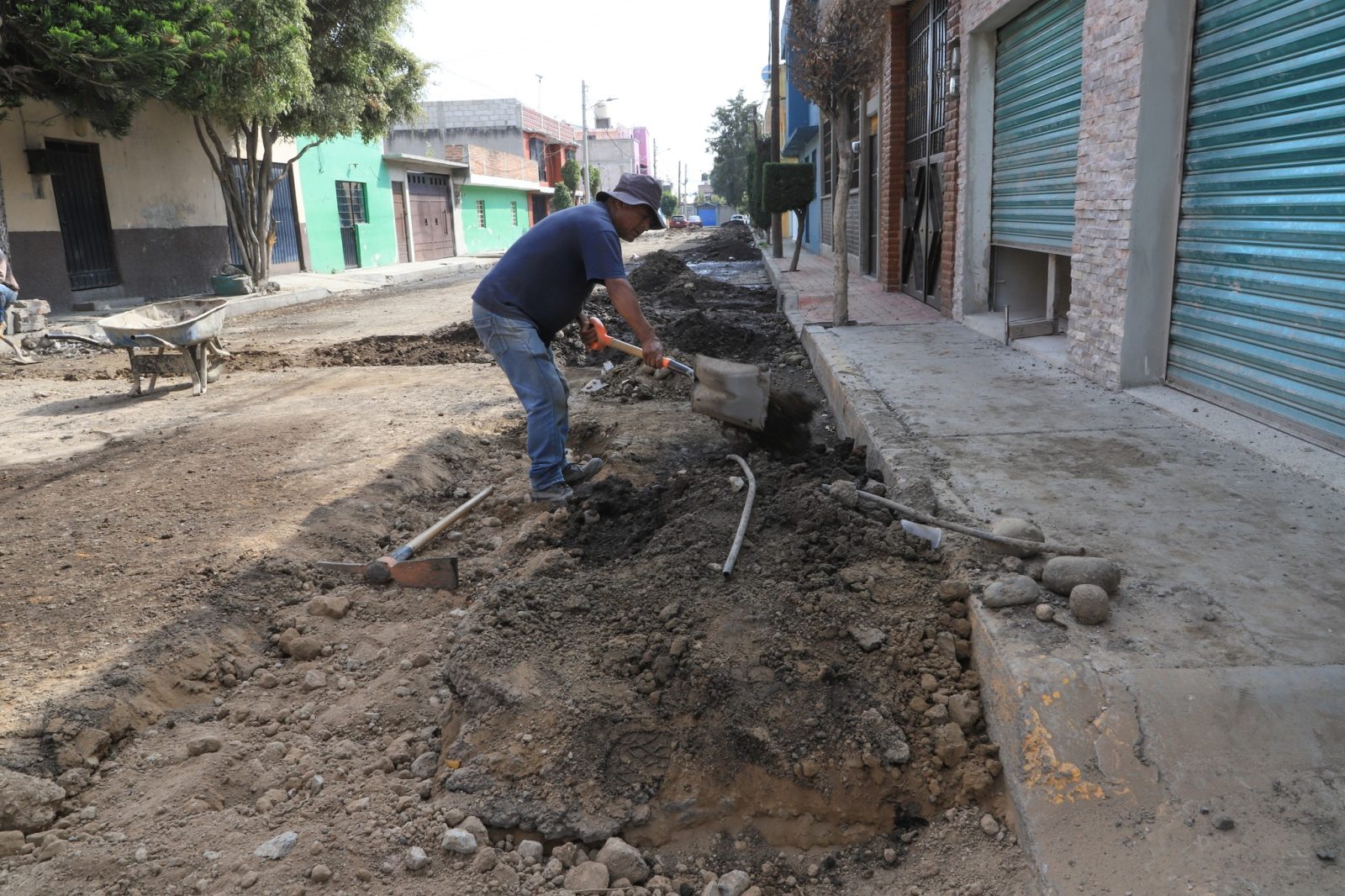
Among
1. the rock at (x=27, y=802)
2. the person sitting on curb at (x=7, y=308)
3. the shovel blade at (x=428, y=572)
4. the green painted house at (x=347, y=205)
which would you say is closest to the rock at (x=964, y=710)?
Answer: the shovel blade at (x=428, y=572)

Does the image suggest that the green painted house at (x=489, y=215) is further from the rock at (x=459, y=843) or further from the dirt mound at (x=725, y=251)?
the rock at (x=459, y=843)

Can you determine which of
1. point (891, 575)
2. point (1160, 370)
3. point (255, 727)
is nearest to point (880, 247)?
point (1160, 370)

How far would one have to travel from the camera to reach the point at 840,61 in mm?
8945

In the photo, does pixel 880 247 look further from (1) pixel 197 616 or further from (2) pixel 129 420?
(1) pixel 197 616

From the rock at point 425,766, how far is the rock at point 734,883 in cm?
96

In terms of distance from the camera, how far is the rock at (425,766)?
111 inches

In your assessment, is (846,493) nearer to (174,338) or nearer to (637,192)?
(637,192)

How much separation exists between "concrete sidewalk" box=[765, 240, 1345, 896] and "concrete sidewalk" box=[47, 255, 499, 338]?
9.36 m

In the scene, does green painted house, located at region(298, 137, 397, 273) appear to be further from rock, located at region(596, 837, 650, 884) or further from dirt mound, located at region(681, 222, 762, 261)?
rock, located at region(596, 837, 650, 884)

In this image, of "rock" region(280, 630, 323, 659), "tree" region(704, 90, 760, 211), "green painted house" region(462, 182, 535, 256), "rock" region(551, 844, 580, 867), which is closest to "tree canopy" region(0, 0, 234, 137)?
"rock" region(280, 630, 323, 659)

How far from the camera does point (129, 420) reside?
740 centimetres

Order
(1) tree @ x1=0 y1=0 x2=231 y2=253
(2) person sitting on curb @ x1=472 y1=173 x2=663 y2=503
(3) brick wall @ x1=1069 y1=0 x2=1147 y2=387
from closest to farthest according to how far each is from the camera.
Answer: (2) person sitting on curb @ x1=472 y1=173 x2=663 y2=503, (3) brick wall @ x1=1069 y1=0 x2=1147 y2=387, (1) tree @ x1=0 y1=0 x2=231 y2=253

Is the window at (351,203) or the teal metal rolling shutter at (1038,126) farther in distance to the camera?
the window at (351,203)

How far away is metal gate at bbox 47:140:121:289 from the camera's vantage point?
15984 millimetres
